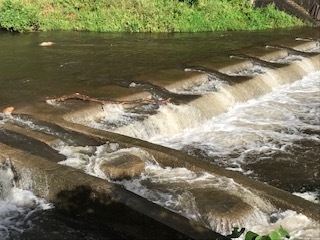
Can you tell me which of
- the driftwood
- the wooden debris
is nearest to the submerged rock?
the driftwood

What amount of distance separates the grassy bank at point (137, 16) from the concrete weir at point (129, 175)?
978cm

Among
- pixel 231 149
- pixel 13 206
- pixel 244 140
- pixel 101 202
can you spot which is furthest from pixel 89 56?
pixel 101 202

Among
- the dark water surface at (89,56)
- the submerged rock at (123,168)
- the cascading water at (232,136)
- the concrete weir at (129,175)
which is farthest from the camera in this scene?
the dark water surface at (89,56)

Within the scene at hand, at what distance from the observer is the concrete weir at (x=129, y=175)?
4.60m

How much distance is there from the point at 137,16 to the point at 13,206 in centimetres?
1475

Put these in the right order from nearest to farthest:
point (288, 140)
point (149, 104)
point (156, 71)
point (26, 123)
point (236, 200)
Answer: point (236, 200) < point (26, 123) < point (288, 140) < point (149, 104) < point (156, 71)

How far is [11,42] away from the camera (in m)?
15.4

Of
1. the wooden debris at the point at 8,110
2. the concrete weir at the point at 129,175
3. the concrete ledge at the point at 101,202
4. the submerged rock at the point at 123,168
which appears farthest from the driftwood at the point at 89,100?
the concrete ledge at the point at 101,202

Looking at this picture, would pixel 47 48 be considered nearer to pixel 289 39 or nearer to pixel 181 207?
pixel 289 39

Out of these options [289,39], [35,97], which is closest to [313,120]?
[35,97]

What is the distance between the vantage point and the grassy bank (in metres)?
18.3

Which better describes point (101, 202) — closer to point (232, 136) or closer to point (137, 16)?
point (232, 136)

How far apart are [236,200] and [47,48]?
10.5 m

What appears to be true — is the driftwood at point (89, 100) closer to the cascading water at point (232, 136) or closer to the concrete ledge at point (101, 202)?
the cascading water at point (232, 136)
